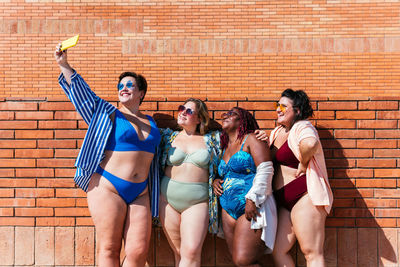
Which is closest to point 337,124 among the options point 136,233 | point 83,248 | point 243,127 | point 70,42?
point 243,127

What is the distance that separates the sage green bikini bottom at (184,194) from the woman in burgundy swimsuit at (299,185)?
71 cm

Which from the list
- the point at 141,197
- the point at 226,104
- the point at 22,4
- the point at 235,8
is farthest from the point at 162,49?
the point at 141,197

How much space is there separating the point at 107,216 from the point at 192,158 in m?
0.94

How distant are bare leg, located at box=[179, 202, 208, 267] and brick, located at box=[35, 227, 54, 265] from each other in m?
1.48

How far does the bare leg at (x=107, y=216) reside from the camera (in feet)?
11.0

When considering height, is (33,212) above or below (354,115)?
below

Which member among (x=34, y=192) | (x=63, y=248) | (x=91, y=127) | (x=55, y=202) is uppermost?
(x=91, y=127)

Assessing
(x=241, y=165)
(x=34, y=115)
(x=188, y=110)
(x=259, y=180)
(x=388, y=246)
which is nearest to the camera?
(x=259, y=180)

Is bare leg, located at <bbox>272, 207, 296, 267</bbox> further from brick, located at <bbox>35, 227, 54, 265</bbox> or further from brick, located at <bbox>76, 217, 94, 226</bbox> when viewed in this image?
brick, located at <bbox>35, 227, 54, 265</bbox>

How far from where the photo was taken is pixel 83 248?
3.93m

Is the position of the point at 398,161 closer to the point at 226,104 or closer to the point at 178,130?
the point at 226,104

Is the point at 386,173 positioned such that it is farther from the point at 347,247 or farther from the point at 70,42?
the point at 70,42

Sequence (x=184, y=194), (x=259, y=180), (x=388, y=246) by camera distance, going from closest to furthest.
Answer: (x=259, y=180)
(x=184, y=194)
(x=388, y=246)

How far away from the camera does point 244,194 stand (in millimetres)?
3359
